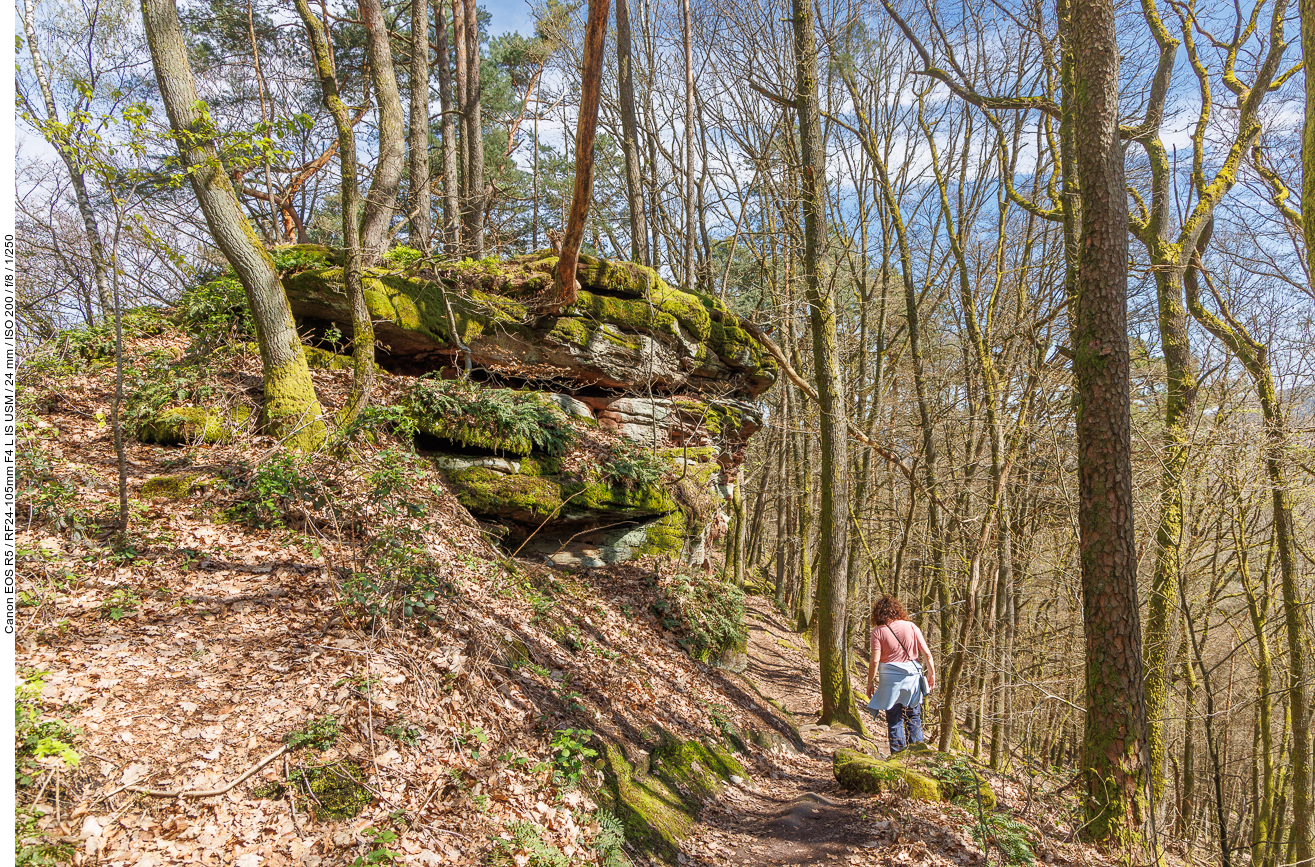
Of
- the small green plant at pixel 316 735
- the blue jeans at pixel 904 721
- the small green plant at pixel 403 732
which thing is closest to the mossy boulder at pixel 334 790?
the small green plant at pixel 316 735

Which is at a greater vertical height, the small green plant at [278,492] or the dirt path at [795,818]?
the small green plant at [278,492]

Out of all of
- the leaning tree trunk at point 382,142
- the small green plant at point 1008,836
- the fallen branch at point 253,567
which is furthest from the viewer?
the leaning tree trunk at point 382,142

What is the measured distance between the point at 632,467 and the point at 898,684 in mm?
4367

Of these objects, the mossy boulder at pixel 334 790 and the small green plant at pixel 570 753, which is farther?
the small green plant at pixel 570 753

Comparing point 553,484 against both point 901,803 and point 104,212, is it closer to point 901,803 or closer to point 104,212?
point 901,803

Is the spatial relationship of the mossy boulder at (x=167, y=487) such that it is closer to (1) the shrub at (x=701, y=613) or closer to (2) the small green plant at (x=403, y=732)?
(2) the small green plant at (x=403, y=732)

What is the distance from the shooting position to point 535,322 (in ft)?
29.5

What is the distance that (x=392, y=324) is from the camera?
8.20 m

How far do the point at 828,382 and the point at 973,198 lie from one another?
21.7 ft

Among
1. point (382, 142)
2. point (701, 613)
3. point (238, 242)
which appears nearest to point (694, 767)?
point (701, 613)

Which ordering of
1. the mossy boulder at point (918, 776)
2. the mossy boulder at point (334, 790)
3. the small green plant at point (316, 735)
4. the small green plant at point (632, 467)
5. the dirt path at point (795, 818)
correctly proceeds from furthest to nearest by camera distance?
the small green plant at point (632, 467), the mossy boulder at point (918, 776), the dirt path at point (795, 818), the small green plant at point (316, 735), the mossy boulder at point (334, 790)

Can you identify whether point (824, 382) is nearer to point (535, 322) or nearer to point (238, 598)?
point (535, 322)

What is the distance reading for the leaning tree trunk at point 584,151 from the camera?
577cm

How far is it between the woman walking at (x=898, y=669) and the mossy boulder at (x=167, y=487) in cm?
730
